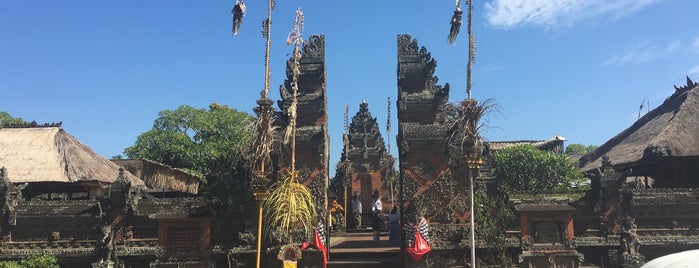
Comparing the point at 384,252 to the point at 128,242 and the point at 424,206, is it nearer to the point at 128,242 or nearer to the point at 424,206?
the point at 424,206

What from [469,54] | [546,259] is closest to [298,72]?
[469,54]

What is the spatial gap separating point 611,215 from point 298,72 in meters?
9.14

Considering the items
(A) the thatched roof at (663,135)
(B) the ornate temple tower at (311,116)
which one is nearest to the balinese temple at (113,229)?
(B) the ornate temple tower at (311,116)

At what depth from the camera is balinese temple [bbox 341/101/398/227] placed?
3334 cm

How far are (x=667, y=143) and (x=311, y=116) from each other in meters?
12.2

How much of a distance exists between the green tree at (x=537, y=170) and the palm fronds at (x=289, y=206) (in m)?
20.7

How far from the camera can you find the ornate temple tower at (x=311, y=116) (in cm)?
1282

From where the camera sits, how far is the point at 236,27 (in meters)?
11.5

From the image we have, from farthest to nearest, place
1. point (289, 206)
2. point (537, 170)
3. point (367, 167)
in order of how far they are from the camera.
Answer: point (367, 167) < point (537, 170) < point (289, 206)

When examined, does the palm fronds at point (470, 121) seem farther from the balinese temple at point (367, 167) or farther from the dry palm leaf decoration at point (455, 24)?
the balinese temple at point (367, 167)

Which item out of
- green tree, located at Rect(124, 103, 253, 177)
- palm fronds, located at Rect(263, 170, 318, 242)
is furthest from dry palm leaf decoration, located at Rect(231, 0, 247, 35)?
green tree, located at Rect(124, 103, 253, 177)

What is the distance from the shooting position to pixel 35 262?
1240 cm

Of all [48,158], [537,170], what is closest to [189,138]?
[48,158]

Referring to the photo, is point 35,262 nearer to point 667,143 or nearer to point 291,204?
point 291,204
